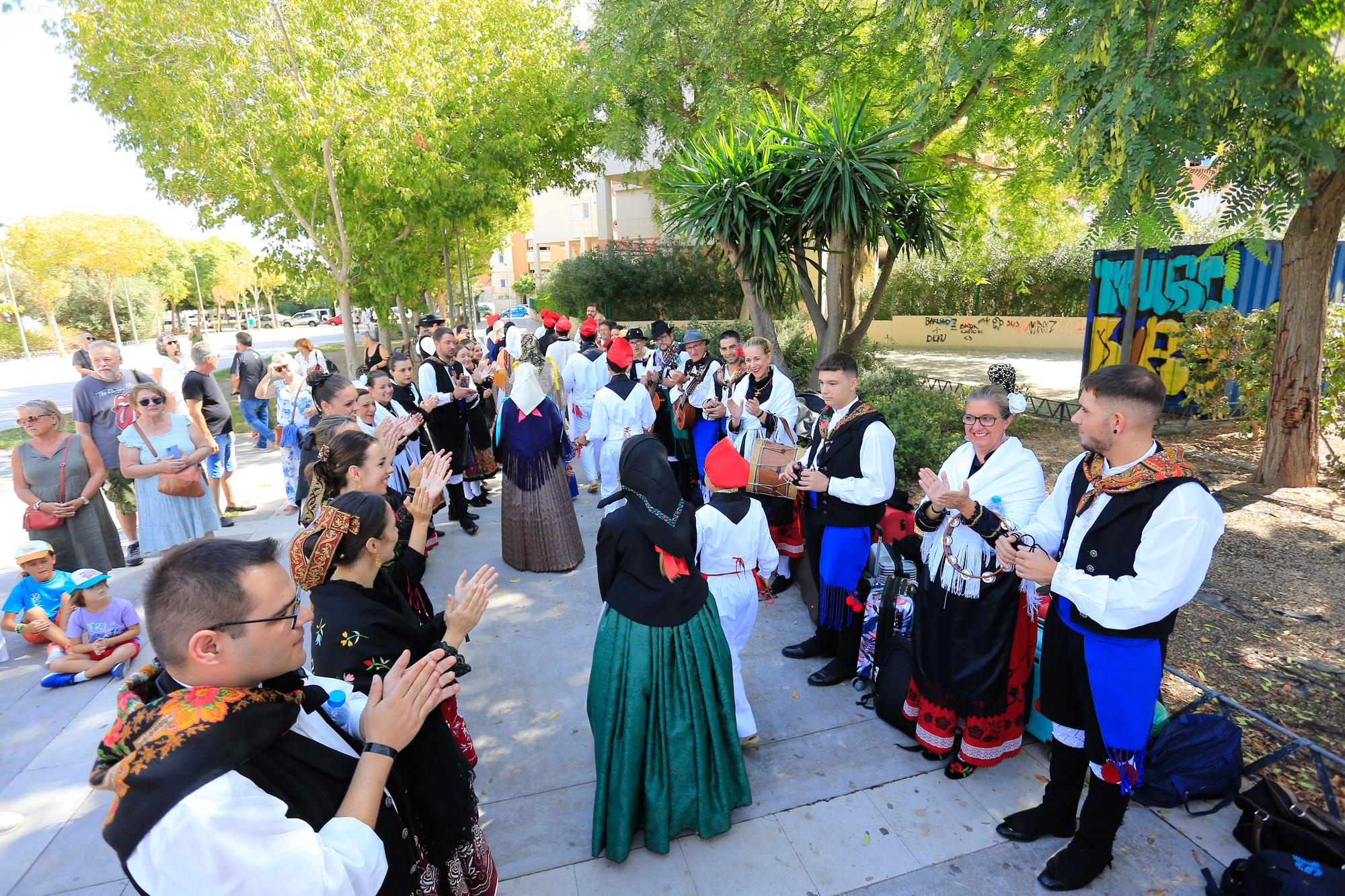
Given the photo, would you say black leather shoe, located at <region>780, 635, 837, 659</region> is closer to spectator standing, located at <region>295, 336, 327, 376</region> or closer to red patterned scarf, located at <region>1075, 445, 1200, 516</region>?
red patterned scarf, located at <region>1075, 445, 1200, 516</region>

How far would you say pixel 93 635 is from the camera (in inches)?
185

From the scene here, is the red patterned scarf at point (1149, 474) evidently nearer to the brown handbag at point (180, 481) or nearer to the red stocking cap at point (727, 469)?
the red stocking cap at point (727, 469)

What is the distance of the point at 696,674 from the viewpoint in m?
→ 3.03

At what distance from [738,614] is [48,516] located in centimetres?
539

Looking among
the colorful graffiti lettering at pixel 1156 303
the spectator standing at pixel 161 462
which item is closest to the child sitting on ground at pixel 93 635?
the spectator standing at pixel 161 462

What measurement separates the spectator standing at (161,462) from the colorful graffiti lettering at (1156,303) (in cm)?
1230

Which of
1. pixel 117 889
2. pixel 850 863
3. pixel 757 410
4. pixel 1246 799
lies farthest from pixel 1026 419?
pixel 117 889

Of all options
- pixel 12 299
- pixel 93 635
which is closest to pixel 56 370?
pixel 12 299

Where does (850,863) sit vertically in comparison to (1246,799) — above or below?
below

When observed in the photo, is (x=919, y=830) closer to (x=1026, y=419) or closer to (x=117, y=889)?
(x=117, y=889)

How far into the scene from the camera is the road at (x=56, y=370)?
56.1 feet

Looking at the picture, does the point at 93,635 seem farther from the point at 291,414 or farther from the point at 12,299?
the point at 12,299

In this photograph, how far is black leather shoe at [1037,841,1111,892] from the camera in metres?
2.81

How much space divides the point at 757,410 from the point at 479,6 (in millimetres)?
12363
